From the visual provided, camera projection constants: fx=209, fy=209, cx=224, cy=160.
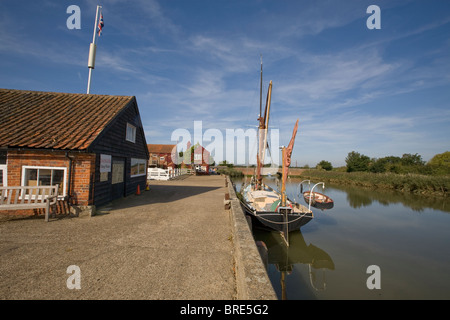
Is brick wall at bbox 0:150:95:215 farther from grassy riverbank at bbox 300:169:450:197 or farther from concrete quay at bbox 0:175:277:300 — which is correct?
grassy riverbank at bbox 300:169:450:197

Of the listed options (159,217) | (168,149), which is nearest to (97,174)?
(159,217)

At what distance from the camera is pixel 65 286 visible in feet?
11.5

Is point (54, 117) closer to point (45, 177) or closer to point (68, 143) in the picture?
point (68, 143)

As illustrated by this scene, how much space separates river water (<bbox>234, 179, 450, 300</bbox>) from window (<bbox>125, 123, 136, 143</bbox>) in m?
9.12

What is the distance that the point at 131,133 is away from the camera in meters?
12.7

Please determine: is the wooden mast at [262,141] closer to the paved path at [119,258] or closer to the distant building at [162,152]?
the paved path at [119,258]

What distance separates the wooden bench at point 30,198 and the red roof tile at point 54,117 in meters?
1.57

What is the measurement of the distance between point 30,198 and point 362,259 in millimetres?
12655

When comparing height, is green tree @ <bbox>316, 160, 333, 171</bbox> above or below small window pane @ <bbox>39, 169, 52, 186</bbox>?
above

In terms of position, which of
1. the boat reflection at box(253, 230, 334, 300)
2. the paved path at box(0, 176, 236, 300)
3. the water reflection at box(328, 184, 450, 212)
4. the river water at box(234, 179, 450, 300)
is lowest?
the boat reflection at box(253, 230, 334, 300)

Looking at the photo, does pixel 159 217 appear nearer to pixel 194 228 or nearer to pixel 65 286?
pixel 194 228

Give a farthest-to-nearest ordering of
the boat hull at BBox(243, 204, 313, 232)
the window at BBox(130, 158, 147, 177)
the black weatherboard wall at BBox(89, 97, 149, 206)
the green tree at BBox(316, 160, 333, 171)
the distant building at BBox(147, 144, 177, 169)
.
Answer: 1. the green tree at BBox(316, 160, 333, 171)
2. the distant building at BBox(147, 144, 177, 169)
3. the window at BBox(130, 158, 147, 177)
4. the boat hull at BBox(243, 204, 313, 232)
5. the black weatherboard wall at BBox(89, 97, 149, 206)

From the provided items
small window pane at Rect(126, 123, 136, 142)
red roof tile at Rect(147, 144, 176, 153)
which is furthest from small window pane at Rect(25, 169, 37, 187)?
red roof tile at Rect(147, 144, 176, 153)

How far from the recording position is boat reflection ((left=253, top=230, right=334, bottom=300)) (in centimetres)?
689
